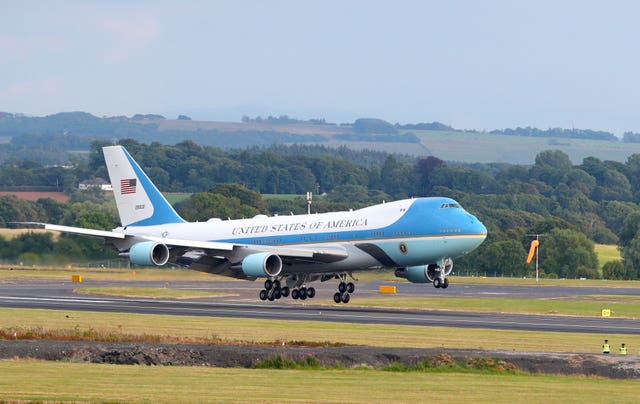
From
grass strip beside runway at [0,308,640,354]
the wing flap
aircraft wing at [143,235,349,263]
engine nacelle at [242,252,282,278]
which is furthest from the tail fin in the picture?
grass strip beside runway at [0,308,640,354]

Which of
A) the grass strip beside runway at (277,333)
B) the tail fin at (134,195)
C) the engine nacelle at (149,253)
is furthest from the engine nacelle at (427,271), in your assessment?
the tail fin at (134,195)

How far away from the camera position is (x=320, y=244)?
2899 inches

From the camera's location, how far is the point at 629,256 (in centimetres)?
15038

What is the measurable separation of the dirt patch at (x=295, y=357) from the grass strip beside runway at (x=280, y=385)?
41.9 inches

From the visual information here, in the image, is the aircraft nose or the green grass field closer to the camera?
the green grass field

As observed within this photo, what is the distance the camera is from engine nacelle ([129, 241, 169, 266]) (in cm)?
7156

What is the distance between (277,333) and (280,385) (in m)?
18.6

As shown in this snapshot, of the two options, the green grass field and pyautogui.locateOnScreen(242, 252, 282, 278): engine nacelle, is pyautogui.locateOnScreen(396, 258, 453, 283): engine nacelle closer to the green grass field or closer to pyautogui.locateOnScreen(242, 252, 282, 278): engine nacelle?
pyautogui.locateOnScreen(242, 252, 282, 278): engine nacelle

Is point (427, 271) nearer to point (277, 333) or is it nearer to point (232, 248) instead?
point (232, 248)

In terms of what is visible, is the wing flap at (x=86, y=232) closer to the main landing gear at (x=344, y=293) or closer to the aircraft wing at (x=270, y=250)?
the aircraft wing at (x=270, y=250)

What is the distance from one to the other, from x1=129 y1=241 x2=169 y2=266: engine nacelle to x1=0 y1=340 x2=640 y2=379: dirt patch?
28821mm

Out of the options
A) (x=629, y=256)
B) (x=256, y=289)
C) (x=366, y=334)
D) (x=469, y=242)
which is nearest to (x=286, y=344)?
(x=366, y=334)

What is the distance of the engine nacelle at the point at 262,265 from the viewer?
7181cm

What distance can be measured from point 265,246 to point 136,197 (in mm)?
10965
